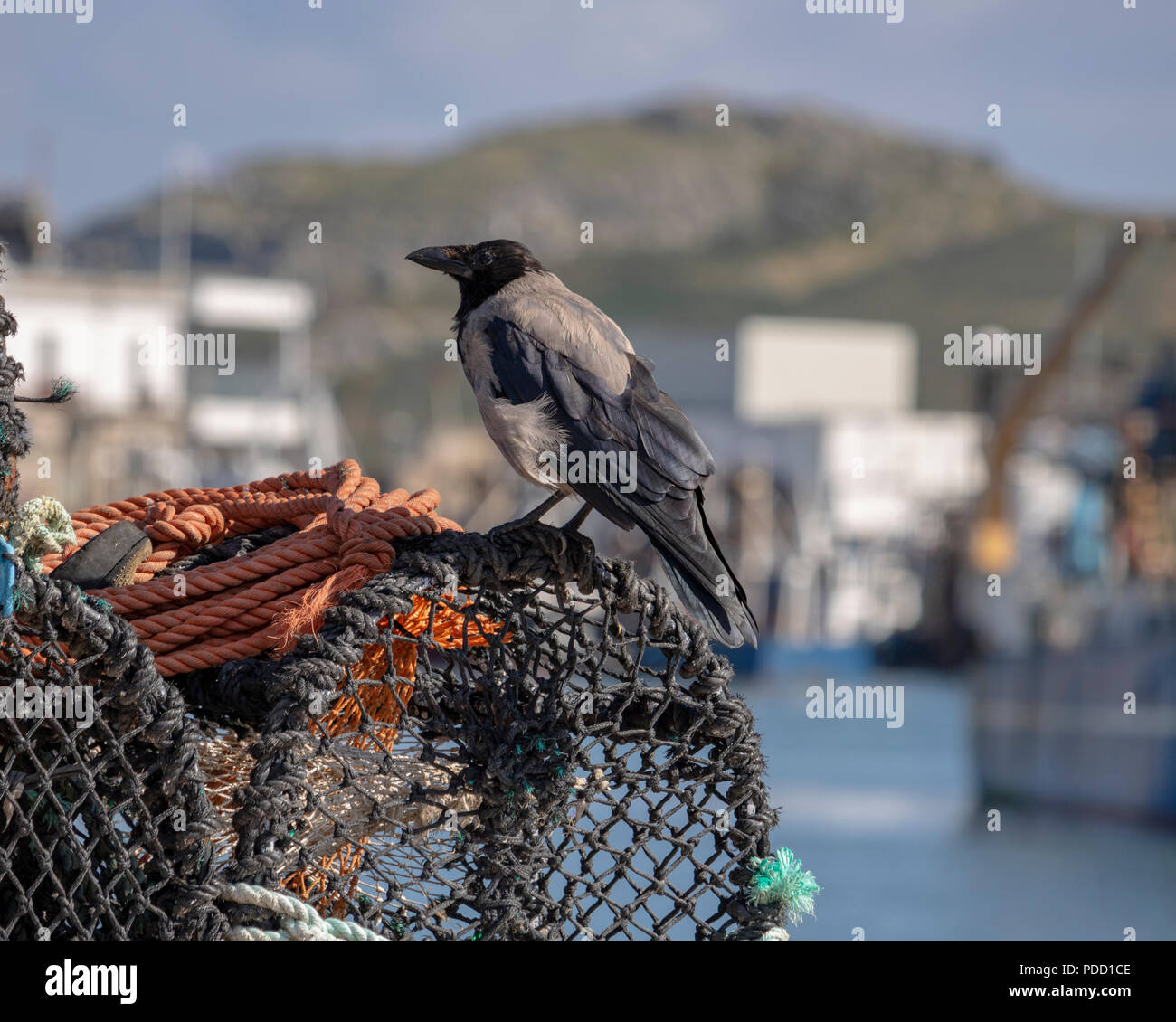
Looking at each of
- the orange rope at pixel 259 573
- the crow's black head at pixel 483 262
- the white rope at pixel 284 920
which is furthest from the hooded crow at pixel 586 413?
the white rope at pixel 284 920

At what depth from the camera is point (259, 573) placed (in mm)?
3496

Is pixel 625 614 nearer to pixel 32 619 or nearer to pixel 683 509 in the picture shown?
pixel 683 509

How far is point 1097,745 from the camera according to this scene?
27359mm

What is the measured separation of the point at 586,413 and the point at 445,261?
0.68 meters

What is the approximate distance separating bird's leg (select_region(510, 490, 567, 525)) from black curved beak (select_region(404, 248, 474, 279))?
0.64 m

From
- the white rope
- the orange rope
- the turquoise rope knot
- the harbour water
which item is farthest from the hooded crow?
the harbour water

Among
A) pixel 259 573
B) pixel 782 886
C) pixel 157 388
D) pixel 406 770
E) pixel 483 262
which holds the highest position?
pixel 157 388

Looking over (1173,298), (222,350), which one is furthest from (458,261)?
(1173,298)

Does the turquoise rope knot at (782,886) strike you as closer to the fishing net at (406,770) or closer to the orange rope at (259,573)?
the fishing net at (406,770)

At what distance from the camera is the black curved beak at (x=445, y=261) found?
4164 millimetres

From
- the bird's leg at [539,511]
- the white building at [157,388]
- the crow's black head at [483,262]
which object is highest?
the white building at [157,388]

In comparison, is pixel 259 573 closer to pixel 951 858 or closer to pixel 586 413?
pixel 586 413

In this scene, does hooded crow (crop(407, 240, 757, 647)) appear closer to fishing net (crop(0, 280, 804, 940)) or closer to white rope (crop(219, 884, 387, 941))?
fishing net (crop(0, 280, 804, 940))

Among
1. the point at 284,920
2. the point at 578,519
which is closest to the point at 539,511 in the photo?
the point at 578,519
